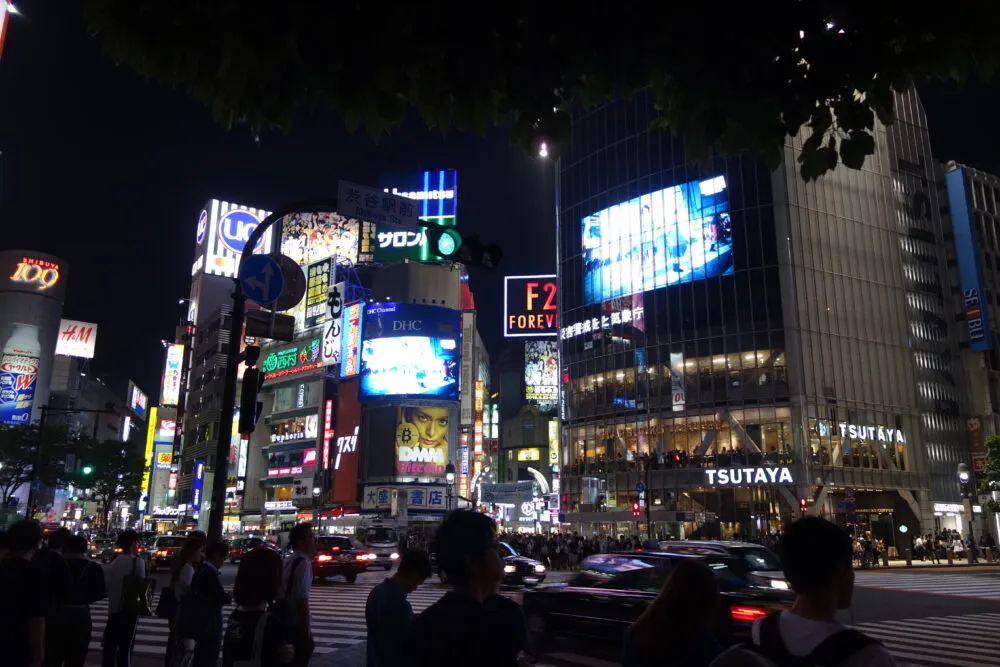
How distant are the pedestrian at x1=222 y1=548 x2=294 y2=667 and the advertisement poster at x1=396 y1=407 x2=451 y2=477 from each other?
63220 mm

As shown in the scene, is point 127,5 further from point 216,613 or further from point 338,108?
point 216,613

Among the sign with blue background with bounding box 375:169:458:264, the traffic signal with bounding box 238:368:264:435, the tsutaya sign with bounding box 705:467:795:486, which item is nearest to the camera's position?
the traffic signal with bounding box 238:368:264:435

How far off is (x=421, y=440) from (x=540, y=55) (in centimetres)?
6487

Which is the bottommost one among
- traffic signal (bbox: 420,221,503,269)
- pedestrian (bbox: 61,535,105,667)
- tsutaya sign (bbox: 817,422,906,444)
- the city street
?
the city street

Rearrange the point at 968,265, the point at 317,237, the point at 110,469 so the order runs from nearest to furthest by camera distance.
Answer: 1. the point at 968,265
2. the point at 110,469
3. the point at 317,237

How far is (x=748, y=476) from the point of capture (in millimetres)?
52969

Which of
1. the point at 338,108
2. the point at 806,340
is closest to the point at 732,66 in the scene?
the point at 338,108

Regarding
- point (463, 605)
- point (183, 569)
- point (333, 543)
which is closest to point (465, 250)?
point (183, 569)

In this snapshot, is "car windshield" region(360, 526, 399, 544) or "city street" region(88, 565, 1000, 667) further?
"car windshield" region(360, 526, 399, 544)

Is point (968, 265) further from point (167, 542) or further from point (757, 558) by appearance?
point (167, 542)

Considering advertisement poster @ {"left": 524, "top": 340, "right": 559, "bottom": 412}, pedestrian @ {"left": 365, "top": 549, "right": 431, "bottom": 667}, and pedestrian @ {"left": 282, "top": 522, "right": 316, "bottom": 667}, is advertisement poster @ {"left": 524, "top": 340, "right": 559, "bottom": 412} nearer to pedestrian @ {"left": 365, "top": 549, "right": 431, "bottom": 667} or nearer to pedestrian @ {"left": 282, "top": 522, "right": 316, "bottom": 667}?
pedestrian @ {"left": 282, "top": 522, "right": 316, "bottom": 667}

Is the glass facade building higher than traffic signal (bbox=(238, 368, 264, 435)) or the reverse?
higher

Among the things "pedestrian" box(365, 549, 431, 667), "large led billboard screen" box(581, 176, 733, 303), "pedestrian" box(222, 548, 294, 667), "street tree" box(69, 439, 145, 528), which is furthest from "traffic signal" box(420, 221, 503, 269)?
"street tree" box(69, 439, 145, 528)

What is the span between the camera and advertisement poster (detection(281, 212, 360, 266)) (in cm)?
8862
